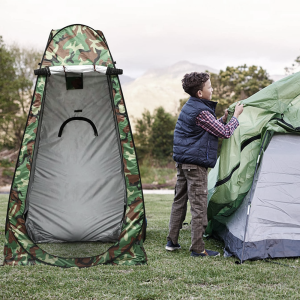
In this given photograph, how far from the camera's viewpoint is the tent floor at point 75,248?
2807 mm

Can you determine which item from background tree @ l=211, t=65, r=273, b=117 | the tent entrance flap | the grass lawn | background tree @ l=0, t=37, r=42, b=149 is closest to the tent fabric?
the tent entrance flap

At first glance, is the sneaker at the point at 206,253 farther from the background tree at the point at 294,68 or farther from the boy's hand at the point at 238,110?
the background tree at the point at 294,68

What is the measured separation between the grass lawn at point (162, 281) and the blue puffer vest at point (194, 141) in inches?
29.0

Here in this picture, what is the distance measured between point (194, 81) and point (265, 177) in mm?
902

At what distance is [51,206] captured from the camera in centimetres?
322

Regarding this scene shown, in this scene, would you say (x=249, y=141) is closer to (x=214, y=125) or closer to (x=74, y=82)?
(x=214, y=125)

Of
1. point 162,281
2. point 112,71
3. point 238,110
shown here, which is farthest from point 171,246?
point 112,71

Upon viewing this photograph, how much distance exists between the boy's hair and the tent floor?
1.42 meters

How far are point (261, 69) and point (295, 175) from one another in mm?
13665

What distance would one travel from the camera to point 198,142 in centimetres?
275

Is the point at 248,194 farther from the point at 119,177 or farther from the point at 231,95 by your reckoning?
the point at 231,95

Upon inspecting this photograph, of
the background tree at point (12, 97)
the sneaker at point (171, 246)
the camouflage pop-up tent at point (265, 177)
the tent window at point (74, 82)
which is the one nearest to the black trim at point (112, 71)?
the tent window at point (74, 82)

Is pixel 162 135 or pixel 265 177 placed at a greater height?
pixel 265 177

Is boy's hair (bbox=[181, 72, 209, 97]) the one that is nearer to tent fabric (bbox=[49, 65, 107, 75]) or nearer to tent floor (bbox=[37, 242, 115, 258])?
tent fabric (bbox=[49, 65, 107, 75])
